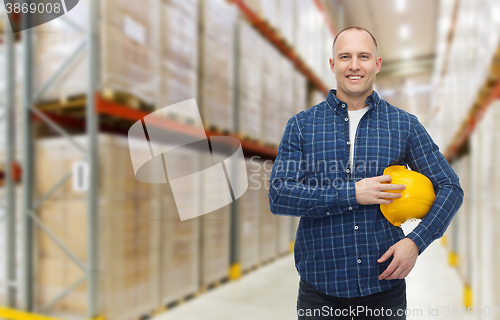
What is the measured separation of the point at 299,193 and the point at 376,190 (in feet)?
0.66

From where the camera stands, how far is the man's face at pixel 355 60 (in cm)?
100

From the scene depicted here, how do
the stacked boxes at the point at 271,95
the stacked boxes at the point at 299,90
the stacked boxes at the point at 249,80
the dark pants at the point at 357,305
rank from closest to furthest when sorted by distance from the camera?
the dark pants at the point at 357,305 < the stacked boxes at the point at 249,80 < the stacked boxes at the point at 271,95 < the stacked boxes at the point at 299,90

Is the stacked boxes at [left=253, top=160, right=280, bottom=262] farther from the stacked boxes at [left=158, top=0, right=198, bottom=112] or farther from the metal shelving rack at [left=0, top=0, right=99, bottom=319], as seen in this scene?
the metal shelving rack at [left=0, top=0, right=99, bottom=319]

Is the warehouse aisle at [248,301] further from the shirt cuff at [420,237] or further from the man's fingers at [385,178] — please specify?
the man's fingers at [385,178]

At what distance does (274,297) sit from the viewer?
446cm

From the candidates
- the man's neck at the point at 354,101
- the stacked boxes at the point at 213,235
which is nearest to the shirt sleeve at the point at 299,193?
the man's neck at the point at 354,101

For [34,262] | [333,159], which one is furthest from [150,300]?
[333,159]

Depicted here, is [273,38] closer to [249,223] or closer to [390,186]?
[249,223]

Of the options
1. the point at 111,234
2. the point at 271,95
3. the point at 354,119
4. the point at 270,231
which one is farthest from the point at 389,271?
the point at 270,231

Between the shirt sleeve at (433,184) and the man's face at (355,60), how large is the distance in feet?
0.68

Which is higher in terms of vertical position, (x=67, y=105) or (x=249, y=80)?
(x=249, y=80)

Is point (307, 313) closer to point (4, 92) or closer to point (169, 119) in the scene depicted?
point (169, 119)

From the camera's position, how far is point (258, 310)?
4031mm

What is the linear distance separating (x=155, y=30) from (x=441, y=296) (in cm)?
446
